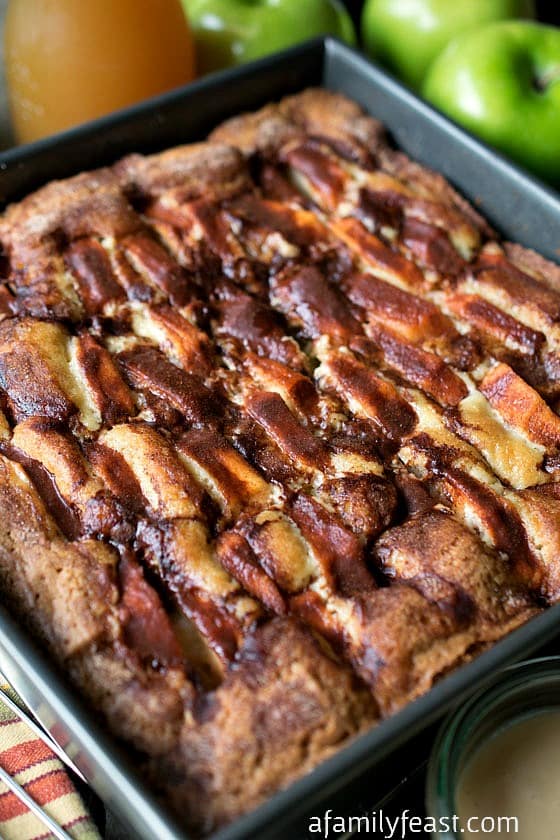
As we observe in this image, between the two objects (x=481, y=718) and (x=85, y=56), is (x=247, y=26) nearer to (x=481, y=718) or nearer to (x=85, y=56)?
(x=85, y=56)

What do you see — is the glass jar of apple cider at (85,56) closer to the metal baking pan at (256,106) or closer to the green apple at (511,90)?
the metal baking pan at (256,106)

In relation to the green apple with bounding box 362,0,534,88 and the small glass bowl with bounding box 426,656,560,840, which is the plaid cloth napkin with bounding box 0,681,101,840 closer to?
the small glass bowl with bounding box 426,656,560,840

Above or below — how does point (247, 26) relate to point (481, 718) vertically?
above

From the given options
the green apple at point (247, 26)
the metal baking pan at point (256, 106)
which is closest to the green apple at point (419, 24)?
the green apple at point (247, 26)

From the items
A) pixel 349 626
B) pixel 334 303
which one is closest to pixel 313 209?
pixel 334 303

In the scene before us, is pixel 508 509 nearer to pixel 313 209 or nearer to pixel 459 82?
pixel 313 209

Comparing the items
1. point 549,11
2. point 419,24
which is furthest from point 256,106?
point 549,11
